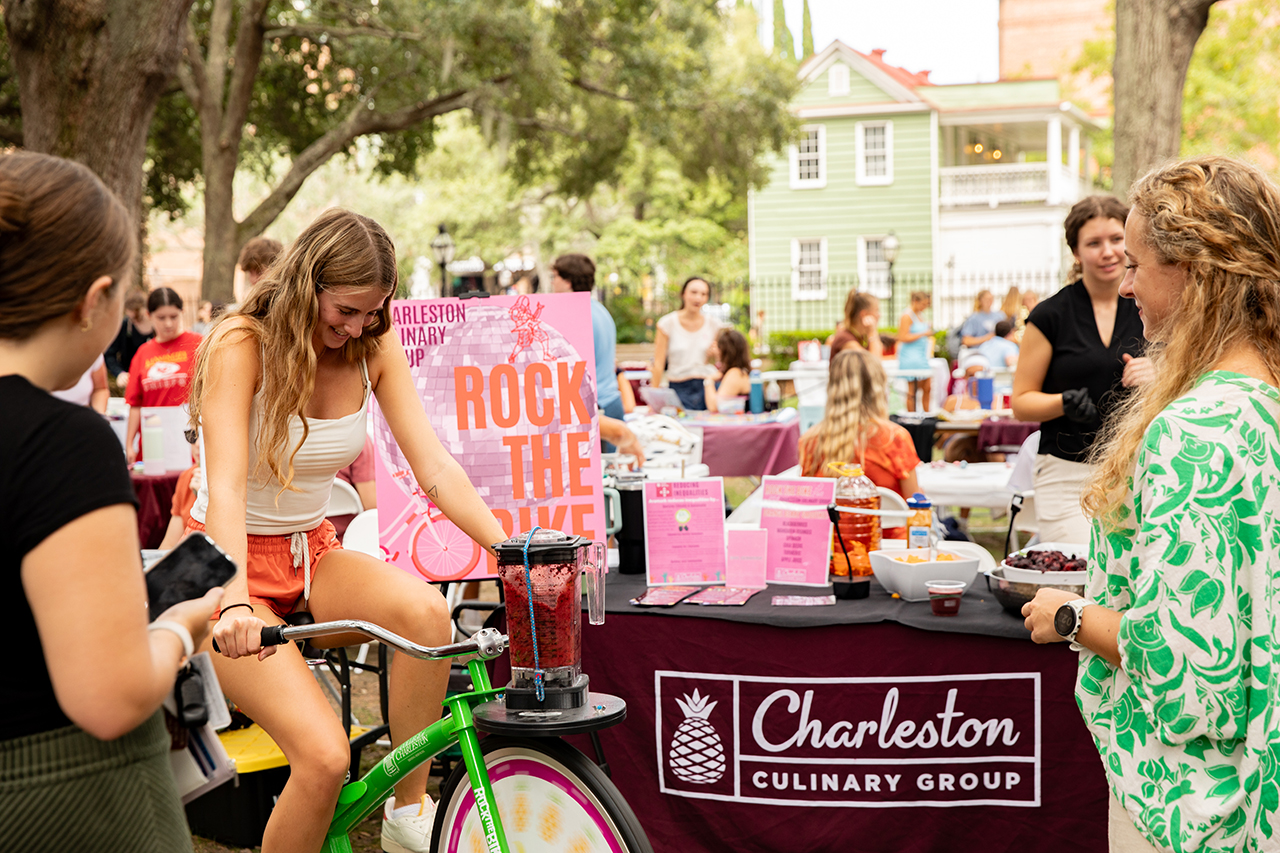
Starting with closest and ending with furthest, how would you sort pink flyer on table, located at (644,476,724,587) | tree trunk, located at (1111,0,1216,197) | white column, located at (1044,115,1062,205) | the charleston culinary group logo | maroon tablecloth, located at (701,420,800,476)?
1. the charleston culinary group logo
2. pink flyer on table, located at (644,476,724,587)
3. maroon tablecloth, located at (701,420,800,476)
4. tree trunk, located at (1111,0,1216,197)
5. white column, located at (1044,115,1062,205)

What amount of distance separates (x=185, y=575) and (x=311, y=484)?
3.73 ft

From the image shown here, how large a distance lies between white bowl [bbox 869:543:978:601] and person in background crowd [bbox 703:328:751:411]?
5551 mm

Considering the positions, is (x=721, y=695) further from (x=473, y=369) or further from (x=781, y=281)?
(x=781, y=281)

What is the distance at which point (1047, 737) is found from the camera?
9.74 feet

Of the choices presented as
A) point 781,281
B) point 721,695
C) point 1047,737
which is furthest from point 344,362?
point 781,281

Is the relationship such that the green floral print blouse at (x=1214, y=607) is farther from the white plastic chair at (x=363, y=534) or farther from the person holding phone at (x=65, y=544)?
the white plastic chair at (x=363, y=534)

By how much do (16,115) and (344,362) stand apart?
620 inches

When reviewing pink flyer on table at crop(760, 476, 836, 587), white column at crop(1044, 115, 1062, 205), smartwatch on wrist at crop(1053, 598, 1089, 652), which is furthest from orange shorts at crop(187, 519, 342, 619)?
white column at crop(1044, 115, 1062, 205)

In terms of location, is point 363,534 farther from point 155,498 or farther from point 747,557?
point 155,498

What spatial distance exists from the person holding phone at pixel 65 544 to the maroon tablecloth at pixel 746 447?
6.75 meters

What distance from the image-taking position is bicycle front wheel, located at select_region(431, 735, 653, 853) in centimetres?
220

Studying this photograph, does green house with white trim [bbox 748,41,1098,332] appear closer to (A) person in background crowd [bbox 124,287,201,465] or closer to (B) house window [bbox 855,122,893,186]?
(B) house window [bbox 855,122,893,186]

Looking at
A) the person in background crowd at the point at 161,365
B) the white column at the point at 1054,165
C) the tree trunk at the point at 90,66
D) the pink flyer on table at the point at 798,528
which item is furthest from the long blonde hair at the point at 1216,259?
the white column at the point at 1054,165

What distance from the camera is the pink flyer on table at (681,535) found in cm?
346
